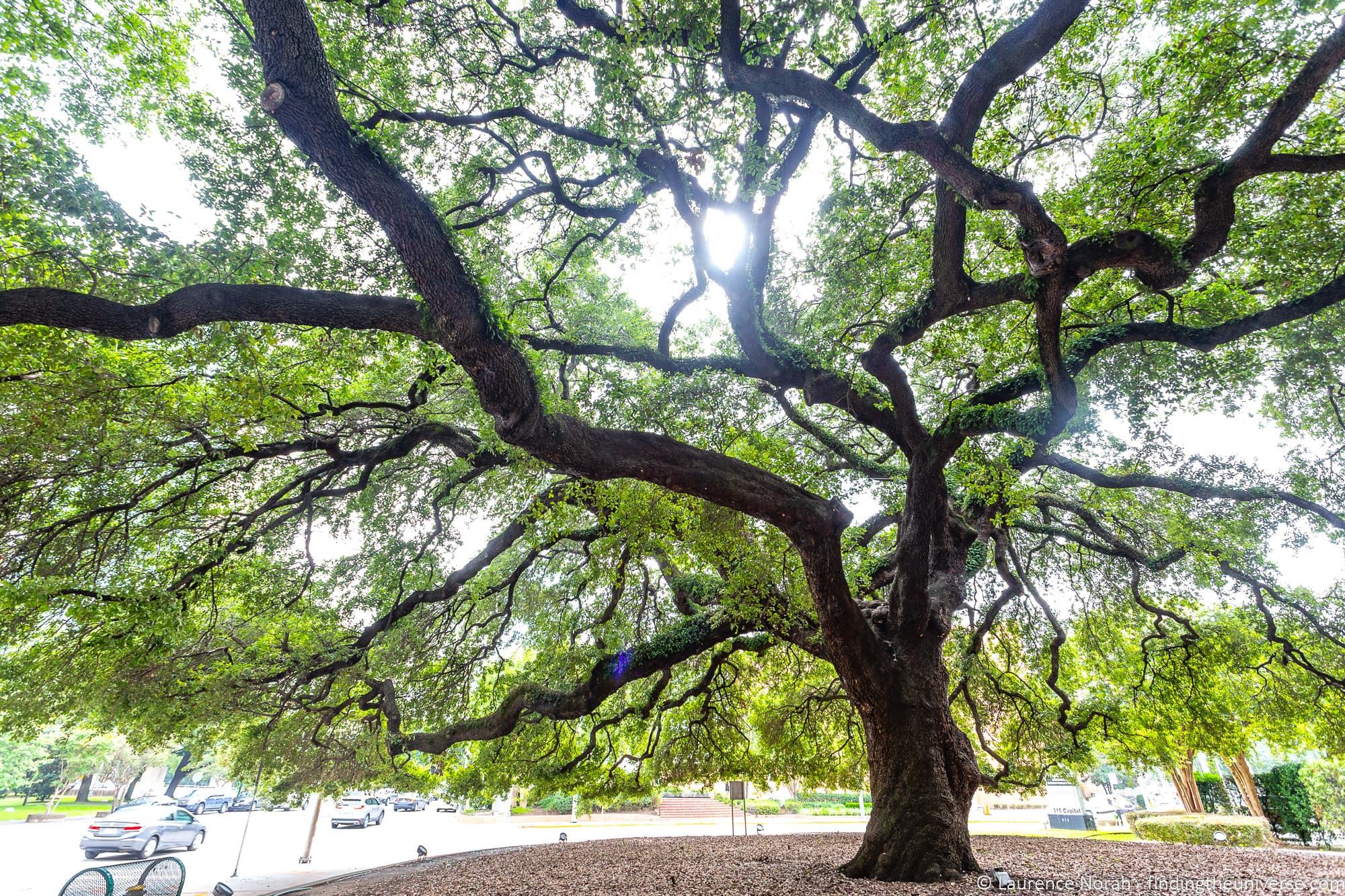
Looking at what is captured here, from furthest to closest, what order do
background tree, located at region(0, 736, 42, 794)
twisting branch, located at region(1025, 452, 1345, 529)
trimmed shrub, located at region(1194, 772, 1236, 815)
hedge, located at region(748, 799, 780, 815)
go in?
background tree, located at region(0, 736, 42, 794), hedge, located at region(748, 799, 780, 815), trimmed shrub, located at region(1194, 772, 1236, 815), twisting branch, located at region(1025, 452, 1345, 529)

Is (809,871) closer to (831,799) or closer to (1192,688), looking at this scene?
(1192,688)

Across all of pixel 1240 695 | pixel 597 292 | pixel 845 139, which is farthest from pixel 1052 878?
pixel 597 292

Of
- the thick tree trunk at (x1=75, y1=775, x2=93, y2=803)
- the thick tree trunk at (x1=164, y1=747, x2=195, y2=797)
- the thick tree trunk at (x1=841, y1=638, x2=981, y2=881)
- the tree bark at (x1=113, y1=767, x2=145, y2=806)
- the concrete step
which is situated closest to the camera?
the thick tree trunk at (x1=841, y1=638, x2=981, y2=881)

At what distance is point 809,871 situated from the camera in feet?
17.9

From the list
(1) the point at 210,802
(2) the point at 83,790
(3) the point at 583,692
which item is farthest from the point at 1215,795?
(2) the point at 83,790

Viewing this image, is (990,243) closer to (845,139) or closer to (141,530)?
(845,139)

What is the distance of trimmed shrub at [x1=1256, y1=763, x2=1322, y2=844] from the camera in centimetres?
1141

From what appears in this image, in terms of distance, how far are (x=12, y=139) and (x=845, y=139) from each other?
7.34 m

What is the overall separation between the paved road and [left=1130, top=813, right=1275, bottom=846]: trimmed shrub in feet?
20.5

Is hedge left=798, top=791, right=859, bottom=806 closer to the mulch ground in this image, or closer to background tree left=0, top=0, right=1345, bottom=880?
the mulch ground

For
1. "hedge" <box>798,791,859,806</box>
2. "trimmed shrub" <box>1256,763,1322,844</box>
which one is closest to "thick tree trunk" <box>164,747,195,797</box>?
"hedge" <box>798,791,859,806</box>

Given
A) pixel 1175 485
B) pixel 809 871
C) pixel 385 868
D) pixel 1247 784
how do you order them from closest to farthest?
pixel 809 871, pixel 1175 485, pixel 385 868, pixel 1247 784

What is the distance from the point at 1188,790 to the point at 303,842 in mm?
22919

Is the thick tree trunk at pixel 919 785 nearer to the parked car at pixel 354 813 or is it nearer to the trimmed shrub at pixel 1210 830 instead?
the trimmed shrub at pixel 1210 830
